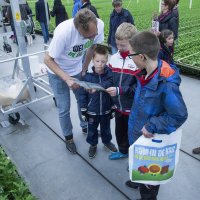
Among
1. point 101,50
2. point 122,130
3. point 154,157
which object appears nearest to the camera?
point 154,157

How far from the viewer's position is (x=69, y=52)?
3359 millimetres

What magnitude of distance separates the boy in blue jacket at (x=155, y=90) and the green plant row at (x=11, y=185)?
1.14 m

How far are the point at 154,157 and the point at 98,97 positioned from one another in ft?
3.96

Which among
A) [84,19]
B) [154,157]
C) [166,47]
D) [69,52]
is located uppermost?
[84,19]

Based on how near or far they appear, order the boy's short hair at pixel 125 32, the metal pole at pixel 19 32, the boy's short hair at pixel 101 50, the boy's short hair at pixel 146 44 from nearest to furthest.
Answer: the boy's short hair at pixel 146 44, the boy's short hair at pixel 125 32, the boy's short hair at pixel 101 50, the metal pole at pixel 19 32

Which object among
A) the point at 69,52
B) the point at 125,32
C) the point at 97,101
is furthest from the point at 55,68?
the point at 125,32

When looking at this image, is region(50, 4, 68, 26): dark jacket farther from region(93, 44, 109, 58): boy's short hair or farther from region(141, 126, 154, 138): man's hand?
region(141, 126, 154, 138): man's hand

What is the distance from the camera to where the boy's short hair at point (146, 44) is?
2.12 metres

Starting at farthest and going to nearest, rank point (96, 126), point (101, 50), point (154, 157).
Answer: point (96, 126) < point (101, 50) < point (154, 157)

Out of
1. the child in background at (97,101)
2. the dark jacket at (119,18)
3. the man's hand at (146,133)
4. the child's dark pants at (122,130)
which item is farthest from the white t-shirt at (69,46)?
the dark jacket at (119,18)

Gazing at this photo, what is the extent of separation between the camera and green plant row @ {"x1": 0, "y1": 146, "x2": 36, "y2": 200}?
90.0 inches

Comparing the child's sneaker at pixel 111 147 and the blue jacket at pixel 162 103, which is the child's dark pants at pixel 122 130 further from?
the blue jacket at pixel 162 103

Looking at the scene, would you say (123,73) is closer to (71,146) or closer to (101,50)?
(101,50)

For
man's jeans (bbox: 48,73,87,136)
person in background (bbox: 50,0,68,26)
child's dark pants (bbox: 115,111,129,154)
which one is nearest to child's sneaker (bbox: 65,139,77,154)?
man's jeans (bbox: 48,73,87,136)
